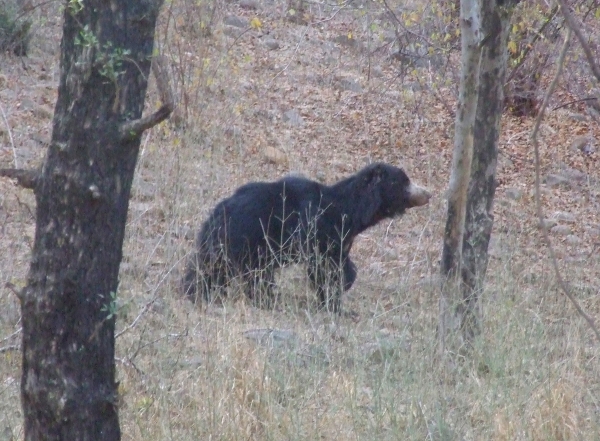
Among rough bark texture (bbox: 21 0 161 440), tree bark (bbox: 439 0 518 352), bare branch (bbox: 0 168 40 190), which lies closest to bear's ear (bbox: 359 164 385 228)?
tree bark (bbox: 439 0 518 352)

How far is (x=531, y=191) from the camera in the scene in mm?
11836

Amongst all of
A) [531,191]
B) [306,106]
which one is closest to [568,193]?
[531,191]

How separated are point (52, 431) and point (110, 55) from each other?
56.0 inches

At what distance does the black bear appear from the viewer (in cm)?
707

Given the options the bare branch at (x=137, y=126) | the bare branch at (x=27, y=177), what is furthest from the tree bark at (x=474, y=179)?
the bare branch at (x=27, y=177)

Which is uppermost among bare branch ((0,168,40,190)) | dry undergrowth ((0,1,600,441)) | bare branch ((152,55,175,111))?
bare branch ((152,55,175,111))

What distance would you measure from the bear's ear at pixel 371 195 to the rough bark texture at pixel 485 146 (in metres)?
1.95

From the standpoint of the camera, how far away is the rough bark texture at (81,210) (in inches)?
127

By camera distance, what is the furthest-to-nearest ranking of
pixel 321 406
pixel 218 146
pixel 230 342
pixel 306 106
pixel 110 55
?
pixel 306 106, pixel 218 146, pixel 230 342, pixel 321 406, pixel 110 55

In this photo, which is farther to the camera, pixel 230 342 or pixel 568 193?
pixel 568 193

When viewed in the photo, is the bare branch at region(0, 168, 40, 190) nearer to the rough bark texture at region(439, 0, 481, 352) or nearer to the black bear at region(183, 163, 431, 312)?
the rough bark texture at region(439, 0, 481, 352)

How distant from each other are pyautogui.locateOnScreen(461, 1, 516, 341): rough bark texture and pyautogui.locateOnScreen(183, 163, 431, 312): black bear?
1041mm

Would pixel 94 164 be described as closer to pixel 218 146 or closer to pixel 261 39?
pixel 218 146

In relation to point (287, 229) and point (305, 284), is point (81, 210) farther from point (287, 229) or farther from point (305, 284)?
point (287, 229)
